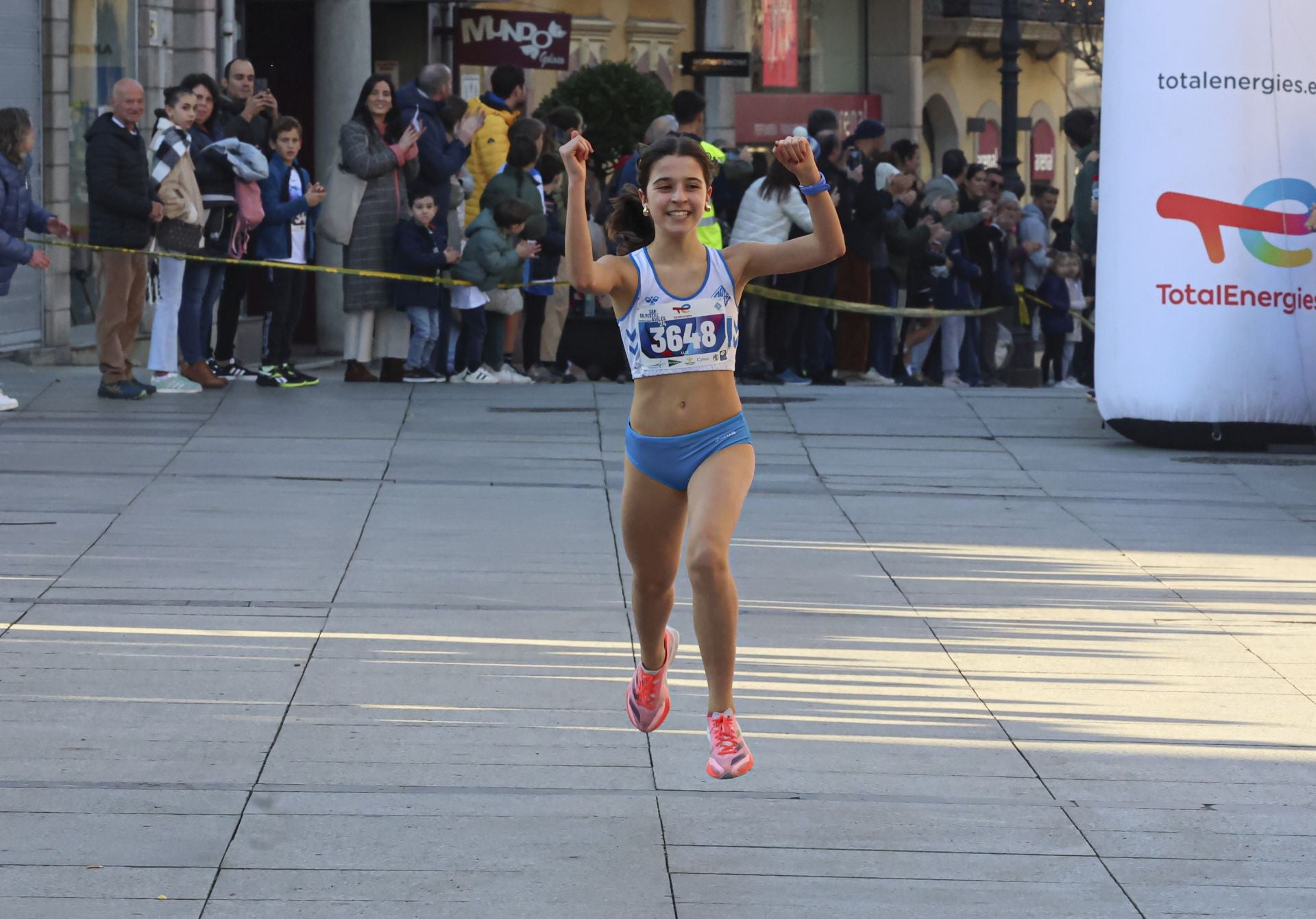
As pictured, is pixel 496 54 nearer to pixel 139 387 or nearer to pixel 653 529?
pixel 139 387

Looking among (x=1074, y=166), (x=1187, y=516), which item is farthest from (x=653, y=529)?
(x=1074, y=166)

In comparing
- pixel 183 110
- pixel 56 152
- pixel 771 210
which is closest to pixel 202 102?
pixel 183 110

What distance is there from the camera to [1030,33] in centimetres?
4169

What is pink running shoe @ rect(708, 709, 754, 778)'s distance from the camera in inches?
226

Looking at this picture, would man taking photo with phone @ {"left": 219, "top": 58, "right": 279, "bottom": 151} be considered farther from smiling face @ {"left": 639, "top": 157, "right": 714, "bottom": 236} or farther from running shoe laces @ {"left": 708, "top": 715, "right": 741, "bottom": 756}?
running shoe laces @ {"left": 708, "top": 715, "right": 741, "bottom": 756}

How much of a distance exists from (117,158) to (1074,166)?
3361 cm

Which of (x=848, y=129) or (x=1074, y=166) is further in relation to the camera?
(x=1074, y=166)

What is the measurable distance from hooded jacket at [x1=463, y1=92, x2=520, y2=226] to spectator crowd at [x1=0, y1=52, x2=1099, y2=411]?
0.07ft

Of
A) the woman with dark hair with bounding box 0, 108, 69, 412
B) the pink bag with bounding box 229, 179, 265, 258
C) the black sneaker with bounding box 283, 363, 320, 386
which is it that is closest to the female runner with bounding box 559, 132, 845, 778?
the woman with dark hair with bounding box 0, 108, 69, 412

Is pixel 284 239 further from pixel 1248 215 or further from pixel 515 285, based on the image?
pixel 1248 215

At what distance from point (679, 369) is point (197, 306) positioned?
31.4ft

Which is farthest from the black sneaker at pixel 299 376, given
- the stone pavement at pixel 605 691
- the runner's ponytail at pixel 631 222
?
the runner's ponytail at pixel 631 222

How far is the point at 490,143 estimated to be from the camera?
17109mm

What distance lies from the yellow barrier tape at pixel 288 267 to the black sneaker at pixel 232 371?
30.7 inches
